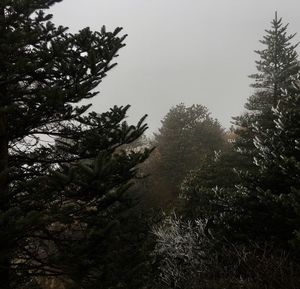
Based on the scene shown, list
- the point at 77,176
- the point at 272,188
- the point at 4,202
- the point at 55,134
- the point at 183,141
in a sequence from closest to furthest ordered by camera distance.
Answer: the point at 77,176, the point at 4,202, the point at 55,134, the point at 272,188, the point at 183,141

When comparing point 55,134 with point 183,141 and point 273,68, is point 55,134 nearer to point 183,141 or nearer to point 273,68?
point 273,68

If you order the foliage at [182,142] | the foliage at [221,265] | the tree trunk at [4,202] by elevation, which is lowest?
the tree trunk at [4,202]

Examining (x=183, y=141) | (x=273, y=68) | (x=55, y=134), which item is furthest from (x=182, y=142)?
(x=55, y=134)

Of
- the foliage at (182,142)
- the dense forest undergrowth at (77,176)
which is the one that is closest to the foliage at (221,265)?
the dense forest undergrowth at (77,176)

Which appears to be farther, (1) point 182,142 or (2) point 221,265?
(1) point 182,142

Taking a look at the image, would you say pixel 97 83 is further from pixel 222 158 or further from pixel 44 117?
pixel 222 158

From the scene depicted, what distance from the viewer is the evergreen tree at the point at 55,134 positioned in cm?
566

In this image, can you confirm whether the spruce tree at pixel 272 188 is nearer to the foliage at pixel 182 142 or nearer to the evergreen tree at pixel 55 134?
the evergreen tree at pixel 55 134

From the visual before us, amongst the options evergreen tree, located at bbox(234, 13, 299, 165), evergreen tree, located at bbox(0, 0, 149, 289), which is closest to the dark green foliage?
evergreen tree, located at bbox(234, 13, 299, 165)

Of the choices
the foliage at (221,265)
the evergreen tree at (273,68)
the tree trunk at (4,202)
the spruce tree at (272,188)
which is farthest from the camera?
the evergreen tree at (273,68)

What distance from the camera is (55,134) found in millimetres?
8117

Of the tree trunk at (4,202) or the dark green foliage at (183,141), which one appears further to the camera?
the dark green foliage at (183,141)

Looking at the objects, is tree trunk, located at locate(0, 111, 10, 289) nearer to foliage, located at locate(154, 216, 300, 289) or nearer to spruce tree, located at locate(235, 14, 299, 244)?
foliage, located at locate(154, 216, 300, 289)

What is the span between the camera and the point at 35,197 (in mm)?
6426
